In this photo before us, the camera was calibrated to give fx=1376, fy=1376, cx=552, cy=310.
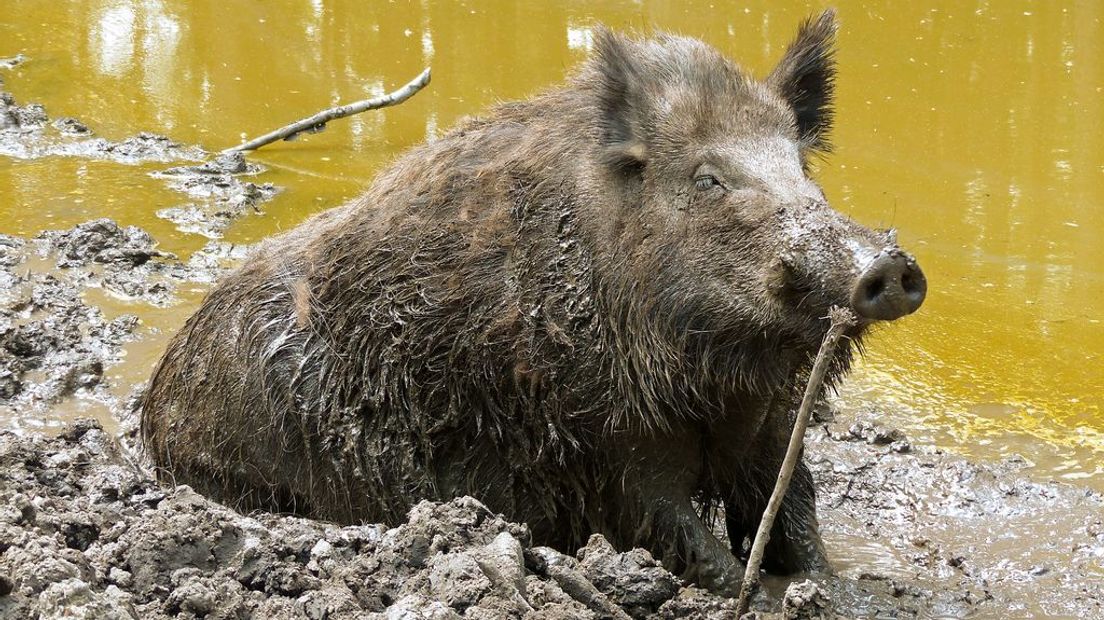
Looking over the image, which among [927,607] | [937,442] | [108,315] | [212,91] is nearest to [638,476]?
[927,607]

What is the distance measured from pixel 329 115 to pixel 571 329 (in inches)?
250

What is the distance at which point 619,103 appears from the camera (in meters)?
4.81

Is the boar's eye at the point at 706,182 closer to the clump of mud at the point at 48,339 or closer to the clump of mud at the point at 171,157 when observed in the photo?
the clump of mud at the point at 48,339

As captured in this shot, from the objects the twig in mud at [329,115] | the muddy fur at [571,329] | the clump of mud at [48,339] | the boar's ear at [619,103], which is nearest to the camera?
the muddy fur at [571,329]

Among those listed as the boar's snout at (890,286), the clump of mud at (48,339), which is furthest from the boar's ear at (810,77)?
the clump of mud at (48,339)

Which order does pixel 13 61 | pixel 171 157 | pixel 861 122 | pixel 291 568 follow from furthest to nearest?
pixel 13 61 → pixel 861 122 → pixel 171 157 → pixel 291 568

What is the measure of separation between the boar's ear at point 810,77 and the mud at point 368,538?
1.66 m

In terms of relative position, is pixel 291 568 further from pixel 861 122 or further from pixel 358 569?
pixel 861 122

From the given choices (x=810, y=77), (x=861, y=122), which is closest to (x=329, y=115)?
(x=861, y=122)

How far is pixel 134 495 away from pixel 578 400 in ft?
4.91

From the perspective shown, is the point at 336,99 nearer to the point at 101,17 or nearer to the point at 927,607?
the point at 101,17

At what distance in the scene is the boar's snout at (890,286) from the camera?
3773mm

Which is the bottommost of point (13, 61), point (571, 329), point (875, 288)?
point (13, 61)

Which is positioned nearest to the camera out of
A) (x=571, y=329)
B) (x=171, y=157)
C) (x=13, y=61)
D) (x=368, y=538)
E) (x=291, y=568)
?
(x=291, y=568)
